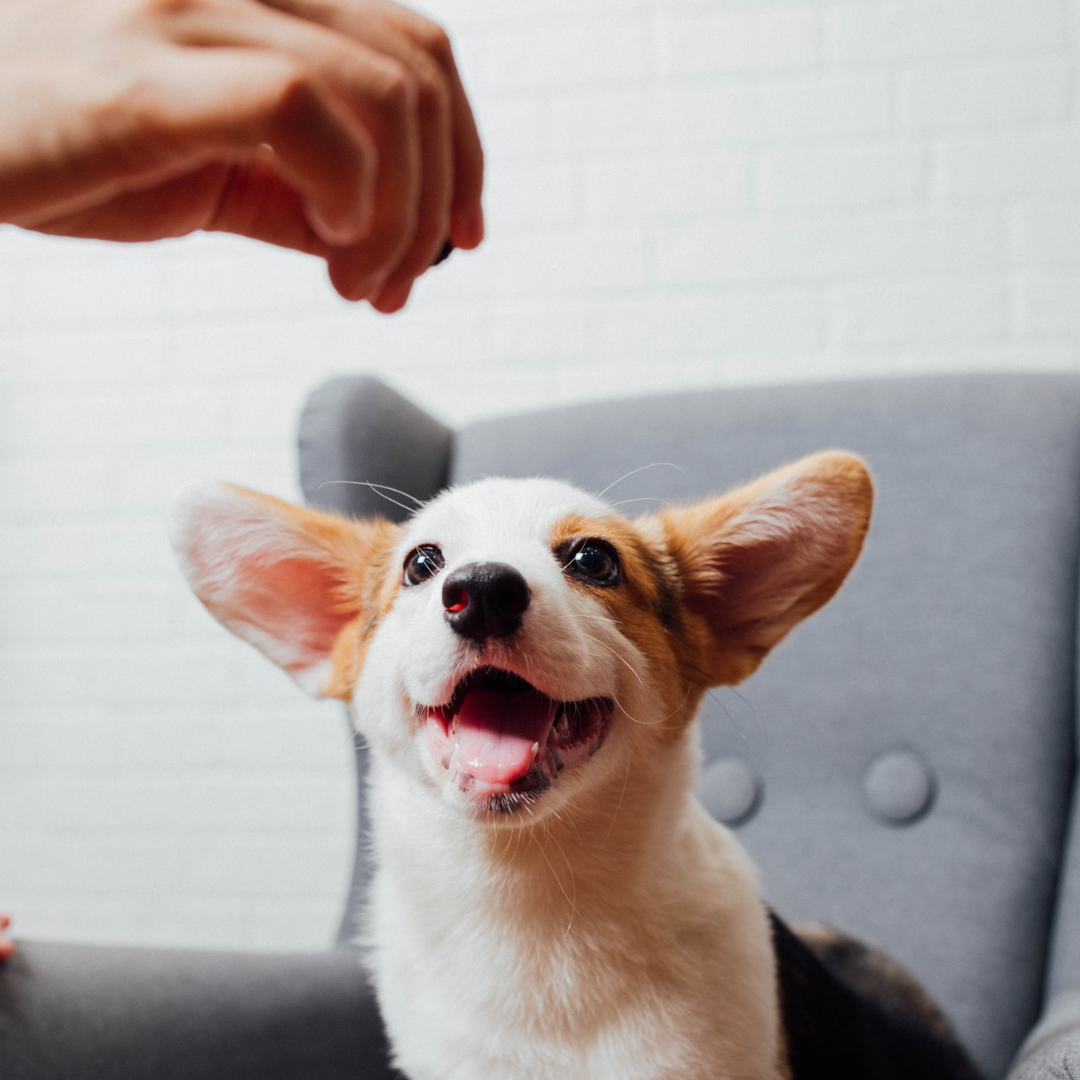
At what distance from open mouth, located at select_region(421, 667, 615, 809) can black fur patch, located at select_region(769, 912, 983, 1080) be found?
0.35 meters

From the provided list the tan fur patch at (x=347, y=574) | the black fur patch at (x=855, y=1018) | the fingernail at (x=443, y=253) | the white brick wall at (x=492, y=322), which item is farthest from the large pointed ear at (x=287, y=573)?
the white brick wall at (x=492, y=322)

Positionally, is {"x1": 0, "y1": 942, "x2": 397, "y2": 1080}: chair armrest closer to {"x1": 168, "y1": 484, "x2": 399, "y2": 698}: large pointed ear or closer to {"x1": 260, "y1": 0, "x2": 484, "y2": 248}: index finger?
{"x1": 168, "y1": 484, "x2": 399, "y2": 698}: large pointed ear

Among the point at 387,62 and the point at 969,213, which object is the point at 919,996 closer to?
the point at 387,62

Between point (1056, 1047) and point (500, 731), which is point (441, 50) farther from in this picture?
point (1056, 1047)

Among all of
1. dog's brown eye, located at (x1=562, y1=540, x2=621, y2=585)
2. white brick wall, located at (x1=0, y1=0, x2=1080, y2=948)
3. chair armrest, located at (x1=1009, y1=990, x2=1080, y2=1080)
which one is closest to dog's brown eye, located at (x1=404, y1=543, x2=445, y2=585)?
dog's brown eye, located at (x1=562, y1=540, x2=621, y2=585)

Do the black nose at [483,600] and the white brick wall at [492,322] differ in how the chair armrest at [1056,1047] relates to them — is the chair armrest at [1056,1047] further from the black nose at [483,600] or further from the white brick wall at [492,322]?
the white brick wall at [492,322]

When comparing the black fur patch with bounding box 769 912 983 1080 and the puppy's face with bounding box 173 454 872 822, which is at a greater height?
the puppy's face with bounding box 173 454 872 822

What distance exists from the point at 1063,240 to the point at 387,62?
184 centimetres

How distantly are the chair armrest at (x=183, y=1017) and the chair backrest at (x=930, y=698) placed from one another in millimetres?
633

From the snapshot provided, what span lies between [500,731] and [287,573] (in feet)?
1.27

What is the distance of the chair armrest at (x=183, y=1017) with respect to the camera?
886mm

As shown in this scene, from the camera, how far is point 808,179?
192 cm

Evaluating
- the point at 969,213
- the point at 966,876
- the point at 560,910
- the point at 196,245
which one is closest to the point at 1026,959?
the point at 966,876

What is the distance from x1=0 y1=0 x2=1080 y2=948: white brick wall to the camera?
6.13 feet
